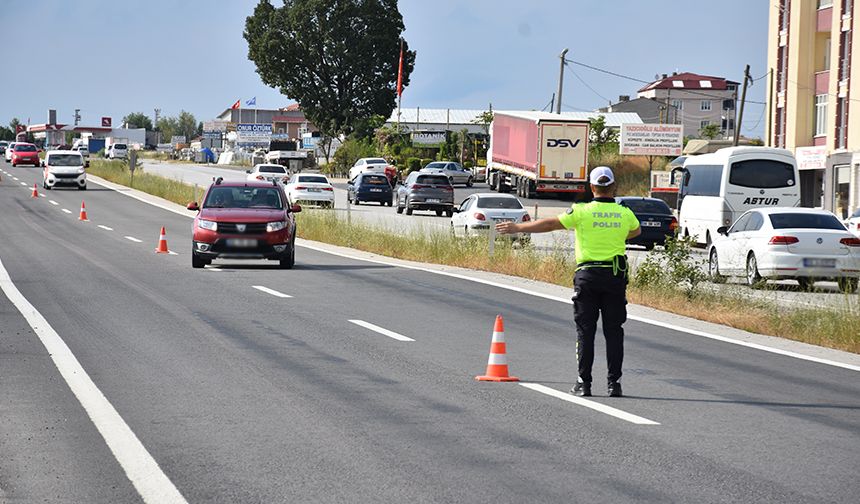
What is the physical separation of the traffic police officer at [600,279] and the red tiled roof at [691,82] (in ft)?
469

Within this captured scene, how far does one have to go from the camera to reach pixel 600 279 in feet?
35.6

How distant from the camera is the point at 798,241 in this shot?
78.5 feet

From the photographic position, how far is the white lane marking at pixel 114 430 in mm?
7223

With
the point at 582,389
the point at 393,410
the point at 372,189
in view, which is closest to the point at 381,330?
the point at 582,389

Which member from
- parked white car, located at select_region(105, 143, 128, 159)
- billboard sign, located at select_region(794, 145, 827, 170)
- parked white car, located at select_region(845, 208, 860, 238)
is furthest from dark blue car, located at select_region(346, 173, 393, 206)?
parked white car, located at select_region(105, 143, 128, 159)

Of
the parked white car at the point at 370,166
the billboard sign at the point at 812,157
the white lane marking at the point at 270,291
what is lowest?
the white lane marking at the point at 270,291

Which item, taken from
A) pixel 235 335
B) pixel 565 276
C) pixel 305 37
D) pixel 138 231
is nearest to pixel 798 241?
pixel 565 276

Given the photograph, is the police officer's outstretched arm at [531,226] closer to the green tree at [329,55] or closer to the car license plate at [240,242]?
the car license plate at [240,242]

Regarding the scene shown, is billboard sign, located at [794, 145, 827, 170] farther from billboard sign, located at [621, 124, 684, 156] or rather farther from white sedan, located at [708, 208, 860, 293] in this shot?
white sedan, located at [708, 208, 860, 293]

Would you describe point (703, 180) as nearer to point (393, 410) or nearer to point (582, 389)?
point (582, 389)

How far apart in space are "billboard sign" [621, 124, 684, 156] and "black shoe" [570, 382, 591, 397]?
205 ft

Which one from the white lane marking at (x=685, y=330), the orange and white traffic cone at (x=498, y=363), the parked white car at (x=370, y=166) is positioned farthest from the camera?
the parked white car at (x=370, y=166)

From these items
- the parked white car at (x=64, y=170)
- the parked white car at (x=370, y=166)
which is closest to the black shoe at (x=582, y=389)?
the parked white car at (x=64, y=170)

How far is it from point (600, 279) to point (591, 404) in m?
1.06
